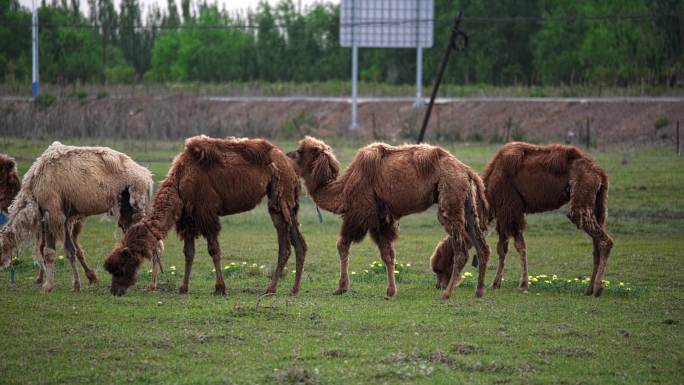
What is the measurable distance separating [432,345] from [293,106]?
4565 centimetres

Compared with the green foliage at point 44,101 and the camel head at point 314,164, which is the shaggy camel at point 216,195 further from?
the green foliage at point 44,101

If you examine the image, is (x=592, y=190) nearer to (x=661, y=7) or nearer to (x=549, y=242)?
(x=549, y=242)

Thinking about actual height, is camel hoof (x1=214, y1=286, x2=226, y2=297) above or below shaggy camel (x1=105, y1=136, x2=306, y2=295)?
below

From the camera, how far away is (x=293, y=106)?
5522cm

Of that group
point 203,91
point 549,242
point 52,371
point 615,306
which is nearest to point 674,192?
point 549,242

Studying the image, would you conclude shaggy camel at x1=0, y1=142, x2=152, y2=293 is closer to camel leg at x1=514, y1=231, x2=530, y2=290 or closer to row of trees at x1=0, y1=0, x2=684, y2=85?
camel leg at x1=514, y1=231, x2=530, y2=290

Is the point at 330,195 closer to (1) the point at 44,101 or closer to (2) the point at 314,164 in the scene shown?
(2) the point at 314,164

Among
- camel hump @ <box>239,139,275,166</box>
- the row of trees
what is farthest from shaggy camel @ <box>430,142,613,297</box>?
the row of trees

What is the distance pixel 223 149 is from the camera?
45.2ft

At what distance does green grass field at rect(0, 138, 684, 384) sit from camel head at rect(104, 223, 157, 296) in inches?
11.2

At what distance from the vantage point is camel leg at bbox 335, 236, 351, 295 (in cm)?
1372

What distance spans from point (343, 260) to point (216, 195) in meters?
2.14

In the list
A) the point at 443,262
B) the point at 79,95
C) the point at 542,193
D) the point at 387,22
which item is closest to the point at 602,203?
the point at 542,193

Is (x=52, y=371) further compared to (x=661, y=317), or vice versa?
(x=661, y=317)
